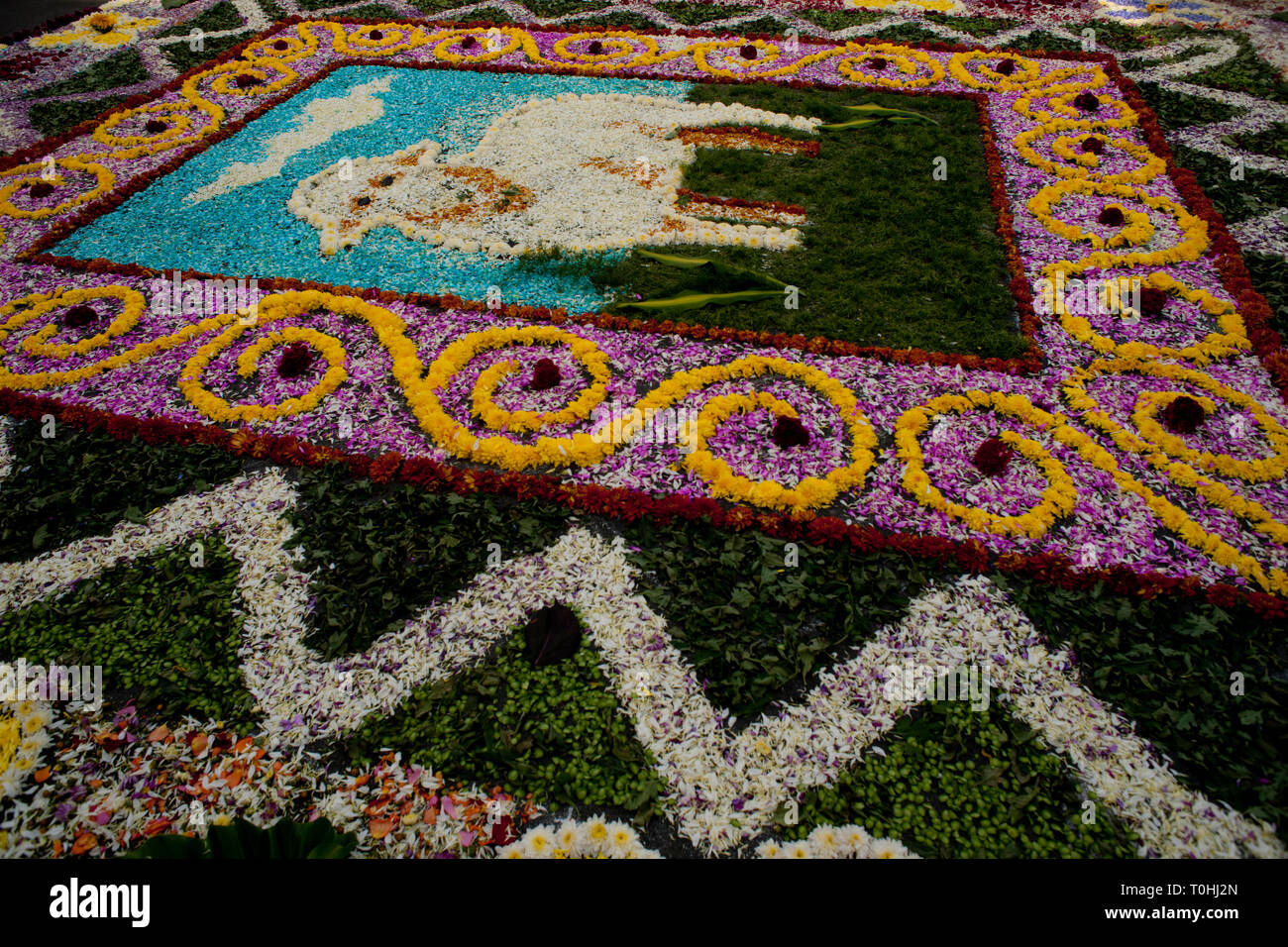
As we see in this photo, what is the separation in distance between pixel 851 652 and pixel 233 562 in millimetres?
4773

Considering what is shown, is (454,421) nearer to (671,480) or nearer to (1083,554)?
(671,480)

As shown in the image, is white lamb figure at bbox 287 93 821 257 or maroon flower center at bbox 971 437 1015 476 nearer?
maroon flower center at bbox 971 437 1015 476

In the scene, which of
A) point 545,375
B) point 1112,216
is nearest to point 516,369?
point 545,375

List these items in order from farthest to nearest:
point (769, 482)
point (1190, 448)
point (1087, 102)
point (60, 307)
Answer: point (1087, 102) < point (60, 307) < point (1190, 448) < point (769, 482)

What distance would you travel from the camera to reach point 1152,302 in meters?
7.42

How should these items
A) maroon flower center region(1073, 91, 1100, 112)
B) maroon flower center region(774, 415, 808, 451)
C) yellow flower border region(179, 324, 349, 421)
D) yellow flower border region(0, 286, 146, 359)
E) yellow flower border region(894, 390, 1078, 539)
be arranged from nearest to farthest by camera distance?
1. yellow flower border region(894, 390, 1078, 539)
2. maroon flower center region(774, 415, 808, 451)
3. yellow flower border region(179, 324, 349, 421)
4. yellow flower border region(0, 286, 146, 359)
5. maroon flower center region(1073, 91, 1100, 112)

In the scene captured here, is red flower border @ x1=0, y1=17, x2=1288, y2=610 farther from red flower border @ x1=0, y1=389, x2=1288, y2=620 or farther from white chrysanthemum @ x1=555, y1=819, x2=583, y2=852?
white chrysanthemum @ x1=555, y1=819, x2=583, y2=852

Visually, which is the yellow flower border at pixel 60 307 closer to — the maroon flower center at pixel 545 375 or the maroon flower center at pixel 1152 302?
the maroon flower center at pixel 545 375

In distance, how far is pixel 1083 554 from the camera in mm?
5254

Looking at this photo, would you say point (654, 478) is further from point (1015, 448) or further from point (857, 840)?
point (1015, 448)

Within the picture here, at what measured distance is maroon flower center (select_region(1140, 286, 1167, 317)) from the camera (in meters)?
7.42

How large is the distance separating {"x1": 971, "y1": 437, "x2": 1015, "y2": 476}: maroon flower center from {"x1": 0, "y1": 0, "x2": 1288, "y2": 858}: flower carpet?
0.08 meters

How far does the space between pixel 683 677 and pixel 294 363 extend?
16.6 feet

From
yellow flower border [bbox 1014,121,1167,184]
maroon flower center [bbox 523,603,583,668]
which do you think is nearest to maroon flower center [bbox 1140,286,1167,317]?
yellow flower border [bbox 1014,121,1167,184]
